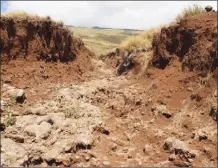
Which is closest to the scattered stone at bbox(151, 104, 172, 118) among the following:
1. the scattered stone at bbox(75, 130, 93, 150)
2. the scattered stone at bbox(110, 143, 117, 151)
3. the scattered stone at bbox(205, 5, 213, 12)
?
the scattered stone at bbox(110, 143, 117, 151)

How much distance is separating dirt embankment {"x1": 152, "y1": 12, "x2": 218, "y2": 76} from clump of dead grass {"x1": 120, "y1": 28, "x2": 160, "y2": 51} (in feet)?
6.79

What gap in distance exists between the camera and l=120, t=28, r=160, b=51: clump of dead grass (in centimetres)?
1702

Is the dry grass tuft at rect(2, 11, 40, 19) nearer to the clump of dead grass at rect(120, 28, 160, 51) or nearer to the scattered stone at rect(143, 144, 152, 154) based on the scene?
the clump of dead grass at rect(120, 28, 160, 51)

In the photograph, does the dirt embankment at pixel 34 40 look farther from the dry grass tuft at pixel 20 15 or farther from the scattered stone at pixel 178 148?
the scattered stone at pixel 178 148

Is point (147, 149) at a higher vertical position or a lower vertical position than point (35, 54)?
lower

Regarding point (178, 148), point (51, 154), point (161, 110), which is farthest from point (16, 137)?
point (161, 110)

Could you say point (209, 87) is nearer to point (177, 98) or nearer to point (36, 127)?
point (177, 98)

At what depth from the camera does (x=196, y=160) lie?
9.27 metres

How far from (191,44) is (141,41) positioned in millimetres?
4498

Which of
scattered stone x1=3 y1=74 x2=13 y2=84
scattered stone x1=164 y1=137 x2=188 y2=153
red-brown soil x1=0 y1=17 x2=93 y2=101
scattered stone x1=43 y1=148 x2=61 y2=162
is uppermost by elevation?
red-brown soil x1=0 y1=17 x2=93 y2=101

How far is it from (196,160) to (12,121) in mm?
4496

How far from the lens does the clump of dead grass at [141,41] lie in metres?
17.0

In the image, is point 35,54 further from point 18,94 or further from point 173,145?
point 173,145

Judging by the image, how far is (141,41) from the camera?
1723cm
